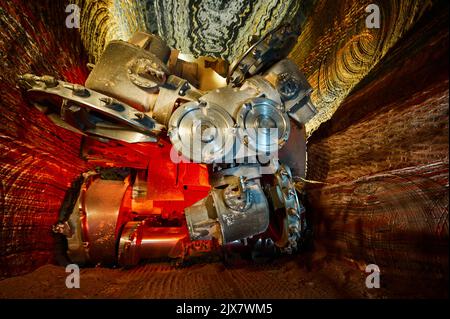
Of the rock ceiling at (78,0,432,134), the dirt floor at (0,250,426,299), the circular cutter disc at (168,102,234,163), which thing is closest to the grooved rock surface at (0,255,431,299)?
the dirt floor at (0,250,426,299)

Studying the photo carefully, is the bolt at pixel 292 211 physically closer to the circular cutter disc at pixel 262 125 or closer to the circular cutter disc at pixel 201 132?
the circular cutter disc at pixel 262 125

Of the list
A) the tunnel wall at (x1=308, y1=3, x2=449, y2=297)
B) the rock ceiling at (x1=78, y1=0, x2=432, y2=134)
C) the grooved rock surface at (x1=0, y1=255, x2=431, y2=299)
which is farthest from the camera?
the rock ceiling at (x1=78, y1=0, x2=432, y2=134)

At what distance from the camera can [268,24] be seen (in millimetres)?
1508

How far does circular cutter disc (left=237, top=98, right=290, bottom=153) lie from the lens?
1.07 meters

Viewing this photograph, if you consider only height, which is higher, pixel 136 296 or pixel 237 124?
pixel 237 124

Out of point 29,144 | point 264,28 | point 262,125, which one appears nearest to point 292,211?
point 262,125

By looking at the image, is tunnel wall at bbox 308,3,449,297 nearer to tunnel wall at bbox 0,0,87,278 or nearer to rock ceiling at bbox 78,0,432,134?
rock ceiling at bbox 78,0,432,134

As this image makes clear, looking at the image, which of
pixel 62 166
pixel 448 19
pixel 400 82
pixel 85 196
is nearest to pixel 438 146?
pixel 400 82

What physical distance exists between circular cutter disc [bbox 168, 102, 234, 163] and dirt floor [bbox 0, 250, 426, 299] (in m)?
0.51

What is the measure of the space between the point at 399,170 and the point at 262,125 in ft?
1.80

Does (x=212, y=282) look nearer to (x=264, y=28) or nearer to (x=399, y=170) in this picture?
(x=399, y=170)

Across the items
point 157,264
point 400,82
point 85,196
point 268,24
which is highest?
point 268,24
